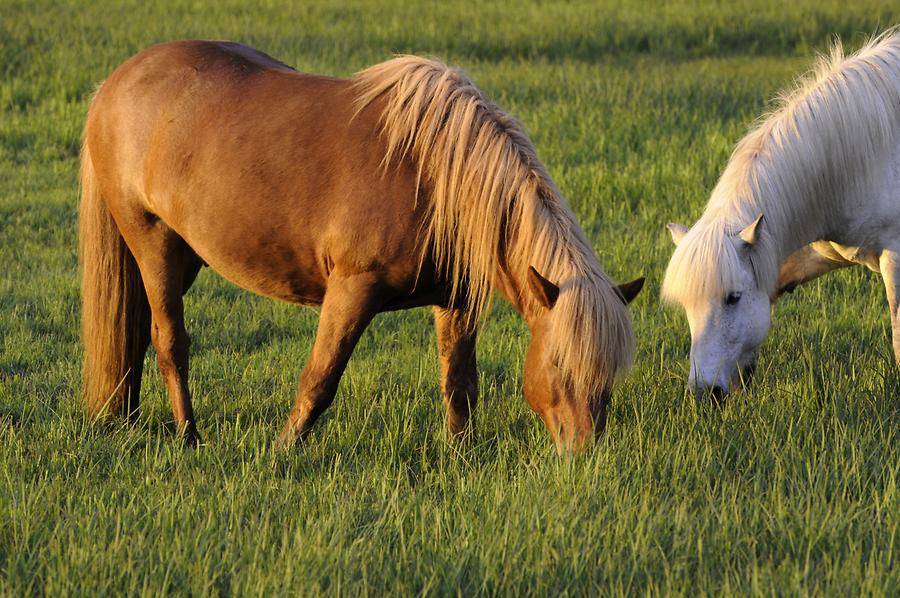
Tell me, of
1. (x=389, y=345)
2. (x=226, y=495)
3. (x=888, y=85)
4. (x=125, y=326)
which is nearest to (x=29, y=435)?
(x=125, y=326)

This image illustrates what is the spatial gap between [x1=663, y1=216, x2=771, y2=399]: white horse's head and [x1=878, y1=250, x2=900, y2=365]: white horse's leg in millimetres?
805

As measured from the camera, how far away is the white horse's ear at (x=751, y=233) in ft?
14.7

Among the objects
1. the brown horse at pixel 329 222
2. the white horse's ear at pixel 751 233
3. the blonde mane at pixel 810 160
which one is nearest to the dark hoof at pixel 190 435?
the brown horse at pixel 329 222

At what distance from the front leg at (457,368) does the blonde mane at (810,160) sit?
840 mm

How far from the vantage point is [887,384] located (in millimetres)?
4688

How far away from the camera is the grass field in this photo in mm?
3133

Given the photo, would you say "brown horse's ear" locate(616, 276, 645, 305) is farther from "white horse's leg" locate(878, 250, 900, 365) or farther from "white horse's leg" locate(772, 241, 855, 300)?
"white horse's leg" locate(772, 241, 855, 300)

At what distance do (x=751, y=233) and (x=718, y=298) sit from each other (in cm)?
29

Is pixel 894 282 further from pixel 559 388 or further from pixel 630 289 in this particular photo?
pixel 559 388

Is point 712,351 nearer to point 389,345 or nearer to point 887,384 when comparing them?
point 887,384

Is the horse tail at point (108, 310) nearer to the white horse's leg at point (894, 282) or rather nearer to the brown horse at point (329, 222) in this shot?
the brown horse at point (329, 222)

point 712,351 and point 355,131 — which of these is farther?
point 712,351

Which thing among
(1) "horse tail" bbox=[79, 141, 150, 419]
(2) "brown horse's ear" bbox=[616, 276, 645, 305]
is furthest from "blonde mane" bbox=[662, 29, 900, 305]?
(1) "horse tail" bbox=[79, 141, 150, 419]

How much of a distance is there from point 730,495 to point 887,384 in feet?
4.48
